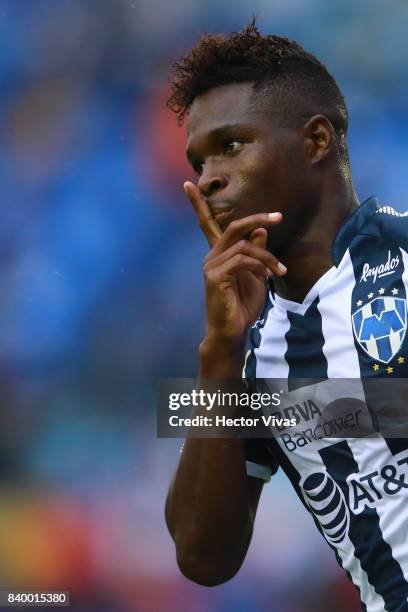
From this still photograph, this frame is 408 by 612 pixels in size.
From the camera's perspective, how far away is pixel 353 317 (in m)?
1.66

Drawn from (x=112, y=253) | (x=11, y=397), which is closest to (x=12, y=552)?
(x=11, y=397)

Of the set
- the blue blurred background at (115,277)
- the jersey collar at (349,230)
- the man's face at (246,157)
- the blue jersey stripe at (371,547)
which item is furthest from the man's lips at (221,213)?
the blue blurred background at (115,277)

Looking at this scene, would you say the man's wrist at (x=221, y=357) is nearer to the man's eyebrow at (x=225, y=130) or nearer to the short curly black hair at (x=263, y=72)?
the man's eyebrow at (x=225, y=130)

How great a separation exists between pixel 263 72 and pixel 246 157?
9.6 inches

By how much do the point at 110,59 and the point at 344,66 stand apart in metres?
1.57

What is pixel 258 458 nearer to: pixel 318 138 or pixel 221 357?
pixel 221 357

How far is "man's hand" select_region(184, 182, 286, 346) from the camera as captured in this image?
1522 mm

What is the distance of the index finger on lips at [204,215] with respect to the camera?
1633mm

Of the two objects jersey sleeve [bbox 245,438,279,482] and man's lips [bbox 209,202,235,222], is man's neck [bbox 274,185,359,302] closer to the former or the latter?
man's lips [bbox 209,202,235,222]

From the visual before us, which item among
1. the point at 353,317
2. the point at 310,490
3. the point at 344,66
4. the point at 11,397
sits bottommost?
the point at 310,490

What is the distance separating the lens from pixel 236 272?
153cm

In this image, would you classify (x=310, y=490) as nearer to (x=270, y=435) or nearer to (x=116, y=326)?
(x=270, y=435)

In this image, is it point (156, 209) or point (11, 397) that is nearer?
point (11, 397)
